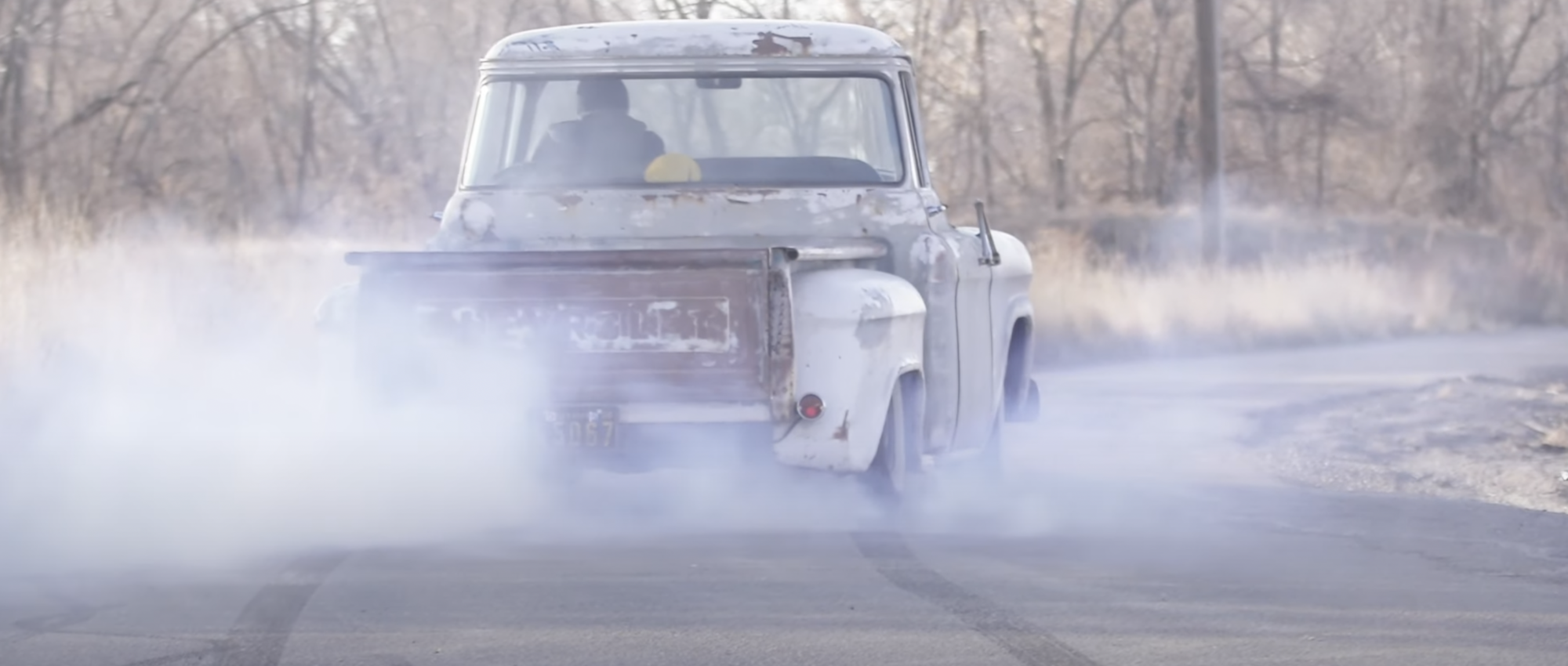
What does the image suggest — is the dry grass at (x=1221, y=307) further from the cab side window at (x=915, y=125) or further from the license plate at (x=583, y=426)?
the license plate at (x=583, y=426)

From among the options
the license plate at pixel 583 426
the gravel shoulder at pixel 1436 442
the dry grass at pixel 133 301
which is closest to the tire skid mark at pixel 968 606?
the license plate at pixel 583 426

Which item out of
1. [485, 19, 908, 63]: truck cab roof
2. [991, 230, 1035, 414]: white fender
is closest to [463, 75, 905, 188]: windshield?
[485, 19, 908, 63]: truck cab roof

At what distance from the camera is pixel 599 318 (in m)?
7.68

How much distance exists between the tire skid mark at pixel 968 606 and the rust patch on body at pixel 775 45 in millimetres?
2347

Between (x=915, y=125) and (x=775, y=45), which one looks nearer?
(x=775, y=45)

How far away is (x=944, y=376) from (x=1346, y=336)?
14.7 m

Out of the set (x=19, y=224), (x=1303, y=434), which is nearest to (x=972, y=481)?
(x=1303, y=434)

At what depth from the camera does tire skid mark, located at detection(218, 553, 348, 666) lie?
219 inches

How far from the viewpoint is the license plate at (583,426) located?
25.1 feet

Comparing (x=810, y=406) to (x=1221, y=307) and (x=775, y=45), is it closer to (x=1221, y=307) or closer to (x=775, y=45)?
(x=775, y=45)

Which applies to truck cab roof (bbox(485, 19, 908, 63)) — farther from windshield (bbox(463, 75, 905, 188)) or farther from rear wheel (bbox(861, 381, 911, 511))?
rear wheel (bbox(861, 381, 911, 511))

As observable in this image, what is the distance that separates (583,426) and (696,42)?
2284 millimetres

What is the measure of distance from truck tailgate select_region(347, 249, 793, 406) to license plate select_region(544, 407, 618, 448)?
5cm

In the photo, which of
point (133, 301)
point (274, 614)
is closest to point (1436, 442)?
point (274, 614)
